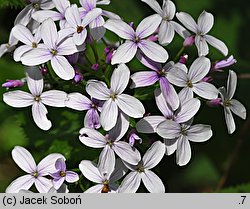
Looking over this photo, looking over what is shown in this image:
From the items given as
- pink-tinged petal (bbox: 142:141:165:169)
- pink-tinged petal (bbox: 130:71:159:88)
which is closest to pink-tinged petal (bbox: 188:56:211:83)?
pink-tinged petal (bbox: 130:71:159:88)

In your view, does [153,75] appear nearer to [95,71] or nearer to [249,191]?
[95,71]

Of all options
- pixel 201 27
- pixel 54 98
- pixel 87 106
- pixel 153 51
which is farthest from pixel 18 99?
pixel 201 27

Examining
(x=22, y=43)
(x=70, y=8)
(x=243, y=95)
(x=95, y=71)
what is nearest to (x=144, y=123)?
(x=95, y=71)

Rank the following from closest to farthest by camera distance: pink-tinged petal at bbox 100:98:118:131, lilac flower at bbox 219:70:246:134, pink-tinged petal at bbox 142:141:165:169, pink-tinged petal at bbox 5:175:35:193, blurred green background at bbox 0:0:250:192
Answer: pink-tinged petal at bbox 100:98:118:131 < pink-tinged petal at bbox 142:141:165:169 < pink-tinged petal at bbox 5:175:35:193 < lilac flower at bbox 219:70:246:134 < blurred green background at bbox 0:0:250:192

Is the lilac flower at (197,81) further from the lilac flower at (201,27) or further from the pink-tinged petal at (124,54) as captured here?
the pink-tinged petal at (124,54)

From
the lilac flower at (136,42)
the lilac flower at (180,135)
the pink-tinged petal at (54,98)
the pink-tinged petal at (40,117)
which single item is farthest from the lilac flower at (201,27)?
the pink-tinged petal at (40,117)

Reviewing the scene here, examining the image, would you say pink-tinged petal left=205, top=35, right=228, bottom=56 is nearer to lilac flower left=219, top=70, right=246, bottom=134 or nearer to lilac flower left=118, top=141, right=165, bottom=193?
lilac flower left=219, top=70, right=246, bottom=134
